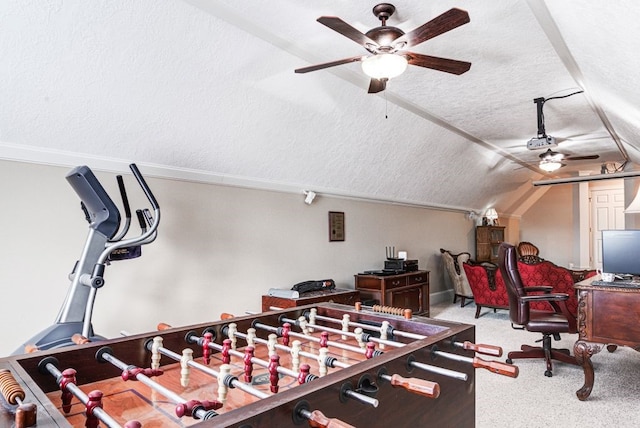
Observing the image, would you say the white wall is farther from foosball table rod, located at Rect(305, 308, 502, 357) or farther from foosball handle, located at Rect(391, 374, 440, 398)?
foosball handle, located at Rect(391, 374, 440, 398)

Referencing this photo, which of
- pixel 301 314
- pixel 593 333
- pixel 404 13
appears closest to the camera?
pixel 301 314

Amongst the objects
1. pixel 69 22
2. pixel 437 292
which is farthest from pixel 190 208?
pixel 437 292

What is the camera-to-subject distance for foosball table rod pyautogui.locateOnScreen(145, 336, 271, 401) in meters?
1.09

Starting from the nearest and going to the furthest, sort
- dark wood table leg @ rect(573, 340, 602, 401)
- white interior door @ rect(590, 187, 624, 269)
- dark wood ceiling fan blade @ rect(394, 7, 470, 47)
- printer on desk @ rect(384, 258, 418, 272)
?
dark wood ceiling fan blade @ rect(394, 7, 470, 47), dark wood table leg @ rect(573, 340, 602, 401), printer on desk @ rect(384, 258, 418, 272), white interior door @ rect(590, 187, 624, 269)

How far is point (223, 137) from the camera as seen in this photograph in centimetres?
331

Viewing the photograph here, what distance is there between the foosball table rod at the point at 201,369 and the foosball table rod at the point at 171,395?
0.35 feet

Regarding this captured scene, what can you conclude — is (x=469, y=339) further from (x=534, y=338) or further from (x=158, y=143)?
(x=534, y=338)

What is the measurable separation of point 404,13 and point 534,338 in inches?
156

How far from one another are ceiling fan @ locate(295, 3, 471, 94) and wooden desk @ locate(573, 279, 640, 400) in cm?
192

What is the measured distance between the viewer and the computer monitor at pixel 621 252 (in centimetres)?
320

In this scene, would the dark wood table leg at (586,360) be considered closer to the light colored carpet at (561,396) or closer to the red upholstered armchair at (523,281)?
the light colored carpet at (561,396)

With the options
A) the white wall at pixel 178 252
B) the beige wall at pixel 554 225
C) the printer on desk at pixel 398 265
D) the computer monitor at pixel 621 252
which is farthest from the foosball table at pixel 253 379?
the beige wall at pixel 554 225

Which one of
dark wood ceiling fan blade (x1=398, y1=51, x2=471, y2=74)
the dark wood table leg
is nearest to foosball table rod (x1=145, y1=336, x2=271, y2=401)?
dark wood ceiling fan blade (x1=398, y1=51, x2=471, y2=74)

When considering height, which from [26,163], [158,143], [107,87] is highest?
[107,87]
